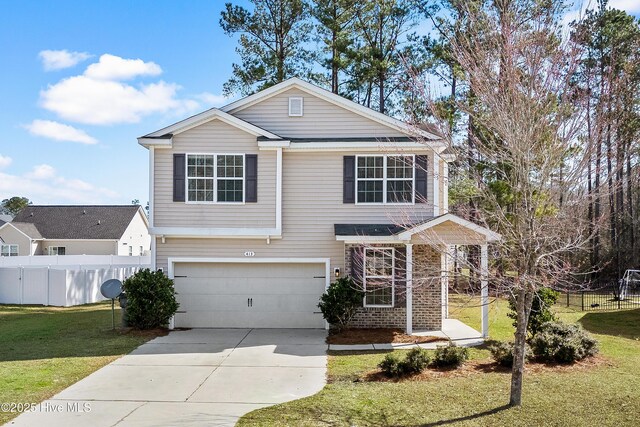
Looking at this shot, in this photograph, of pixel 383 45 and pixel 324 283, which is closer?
pixel 324 283

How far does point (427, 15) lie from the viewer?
2741 cm

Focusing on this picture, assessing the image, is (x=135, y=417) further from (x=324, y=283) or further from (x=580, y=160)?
(x=324, y=283)

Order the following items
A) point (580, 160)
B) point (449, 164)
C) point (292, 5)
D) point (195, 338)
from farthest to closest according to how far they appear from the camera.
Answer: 1. point (292, 5)
2. point (195, 338)
3. point (449, 164)
4. point (580, 160)

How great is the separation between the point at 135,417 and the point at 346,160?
→ 9.44m

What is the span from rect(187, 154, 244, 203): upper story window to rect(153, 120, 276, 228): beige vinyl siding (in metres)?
0.17

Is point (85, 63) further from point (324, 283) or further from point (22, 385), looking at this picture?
point (22, 385)

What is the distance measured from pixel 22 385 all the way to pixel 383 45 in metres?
23.9

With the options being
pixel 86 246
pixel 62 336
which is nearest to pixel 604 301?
pixel 62 336

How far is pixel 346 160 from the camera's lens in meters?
15.0

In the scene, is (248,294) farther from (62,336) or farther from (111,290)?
(62,336)

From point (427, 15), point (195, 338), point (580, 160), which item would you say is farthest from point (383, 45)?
point (580, 160)

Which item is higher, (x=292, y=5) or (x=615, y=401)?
(x=292, y=5)

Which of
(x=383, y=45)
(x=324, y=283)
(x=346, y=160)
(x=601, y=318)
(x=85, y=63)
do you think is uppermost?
(x=383, y=45)

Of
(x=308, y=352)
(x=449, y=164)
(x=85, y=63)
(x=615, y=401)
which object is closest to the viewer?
(x=615, y=401)
